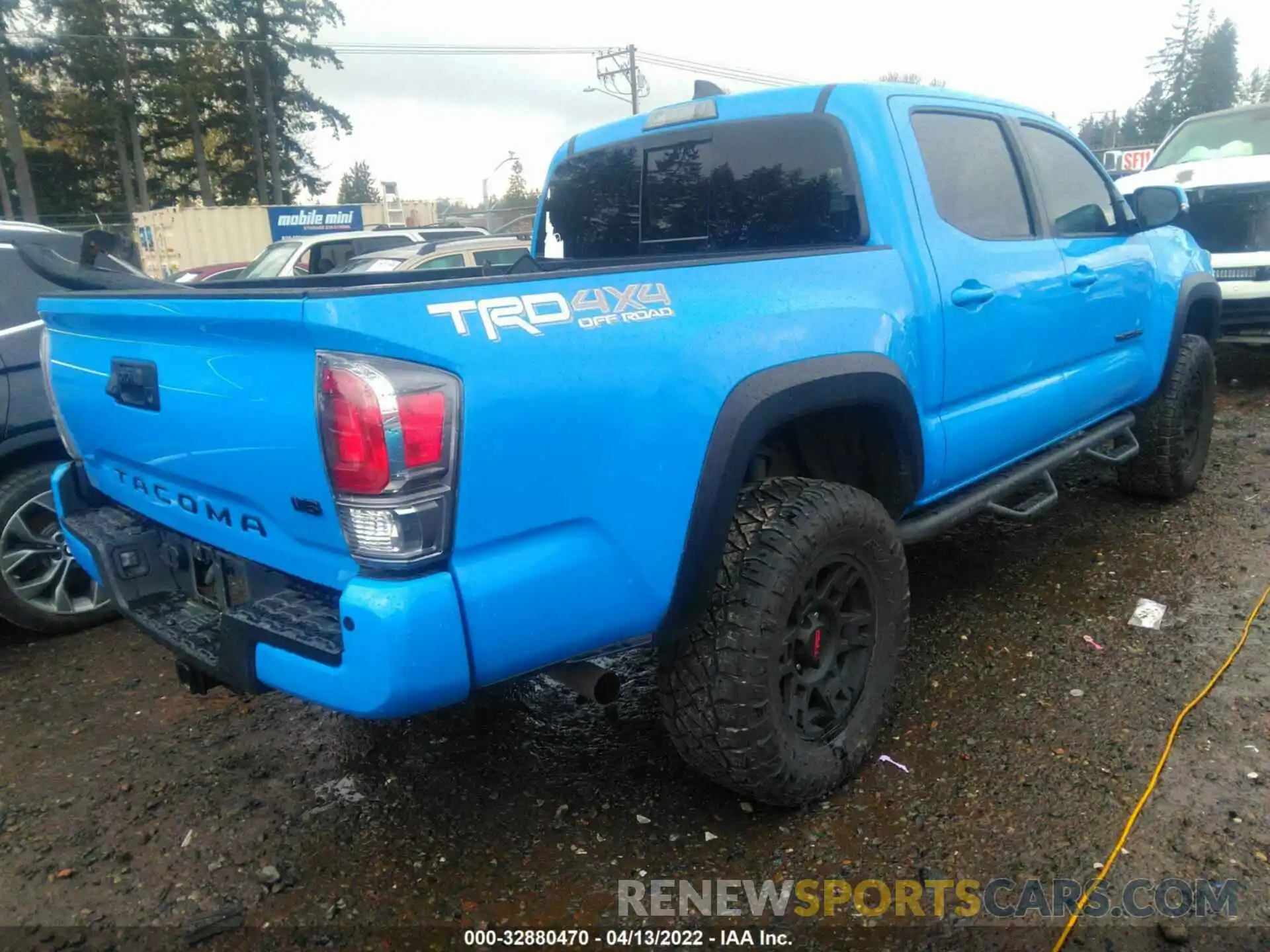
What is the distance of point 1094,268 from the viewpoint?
3.72 metres

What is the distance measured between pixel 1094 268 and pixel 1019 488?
3.25 ft

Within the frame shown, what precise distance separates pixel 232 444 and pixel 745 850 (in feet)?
5.40

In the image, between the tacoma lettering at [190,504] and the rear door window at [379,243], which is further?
the rear door window at [379,243]

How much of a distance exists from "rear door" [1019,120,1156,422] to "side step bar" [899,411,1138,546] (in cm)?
12

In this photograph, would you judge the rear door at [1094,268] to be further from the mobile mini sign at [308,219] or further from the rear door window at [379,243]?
the mobile mini sign at [308,219]

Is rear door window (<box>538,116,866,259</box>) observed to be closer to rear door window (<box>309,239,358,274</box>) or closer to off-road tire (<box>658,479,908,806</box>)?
off-road tire (<box>658,479,908,806</box>)

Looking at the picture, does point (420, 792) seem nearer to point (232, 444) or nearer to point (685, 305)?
point (232, 444)

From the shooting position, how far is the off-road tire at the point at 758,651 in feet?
7.32

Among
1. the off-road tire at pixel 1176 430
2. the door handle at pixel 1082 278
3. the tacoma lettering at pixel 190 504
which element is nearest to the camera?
the tacoma lettering at pixel 190 504

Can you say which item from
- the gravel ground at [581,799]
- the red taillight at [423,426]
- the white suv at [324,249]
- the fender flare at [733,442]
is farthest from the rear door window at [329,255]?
the red taillight at [423,426]

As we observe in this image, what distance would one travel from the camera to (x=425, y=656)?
1.76m

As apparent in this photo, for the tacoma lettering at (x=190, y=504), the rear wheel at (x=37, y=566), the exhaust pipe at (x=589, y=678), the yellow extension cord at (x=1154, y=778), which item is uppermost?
the tacoma lettering at (x=190, y=504)

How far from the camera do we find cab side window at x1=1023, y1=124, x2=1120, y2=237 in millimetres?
3621

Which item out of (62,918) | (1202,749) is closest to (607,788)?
(62,918)
